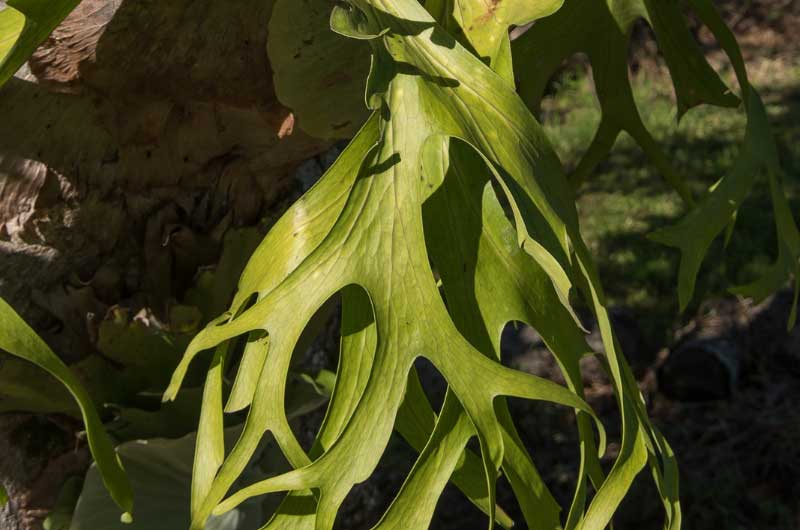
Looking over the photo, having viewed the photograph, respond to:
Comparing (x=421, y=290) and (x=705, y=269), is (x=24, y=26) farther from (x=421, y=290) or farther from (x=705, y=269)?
(x=705, y=269)

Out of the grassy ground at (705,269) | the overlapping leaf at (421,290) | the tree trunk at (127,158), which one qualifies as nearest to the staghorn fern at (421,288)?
the overlapping leaf at (421,290)

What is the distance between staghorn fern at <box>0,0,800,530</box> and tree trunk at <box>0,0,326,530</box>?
12 cm

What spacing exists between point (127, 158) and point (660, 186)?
2997 millimetres

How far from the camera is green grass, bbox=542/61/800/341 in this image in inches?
124

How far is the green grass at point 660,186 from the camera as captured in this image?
315cm

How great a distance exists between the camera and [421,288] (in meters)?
0.88

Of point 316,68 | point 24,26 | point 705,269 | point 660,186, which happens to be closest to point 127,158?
point 316,68

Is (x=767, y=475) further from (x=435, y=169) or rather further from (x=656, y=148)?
(x=435, y=169)

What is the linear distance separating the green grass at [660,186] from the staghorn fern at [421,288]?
1.79 metres

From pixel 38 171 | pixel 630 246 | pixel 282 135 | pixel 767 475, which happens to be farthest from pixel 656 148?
pixel 630 246

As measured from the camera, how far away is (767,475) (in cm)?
249

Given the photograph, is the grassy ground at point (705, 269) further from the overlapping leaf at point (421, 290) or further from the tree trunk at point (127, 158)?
the overlapping leaf at point (421, 290)

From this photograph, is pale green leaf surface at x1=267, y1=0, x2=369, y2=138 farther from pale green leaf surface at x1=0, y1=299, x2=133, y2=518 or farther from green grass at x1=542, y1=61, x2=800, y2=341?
green grass at x1=542, y1=61, x2=800, y2=341

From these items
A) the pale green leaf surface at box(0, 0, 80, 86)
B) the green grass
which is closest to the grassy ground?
the green grass
